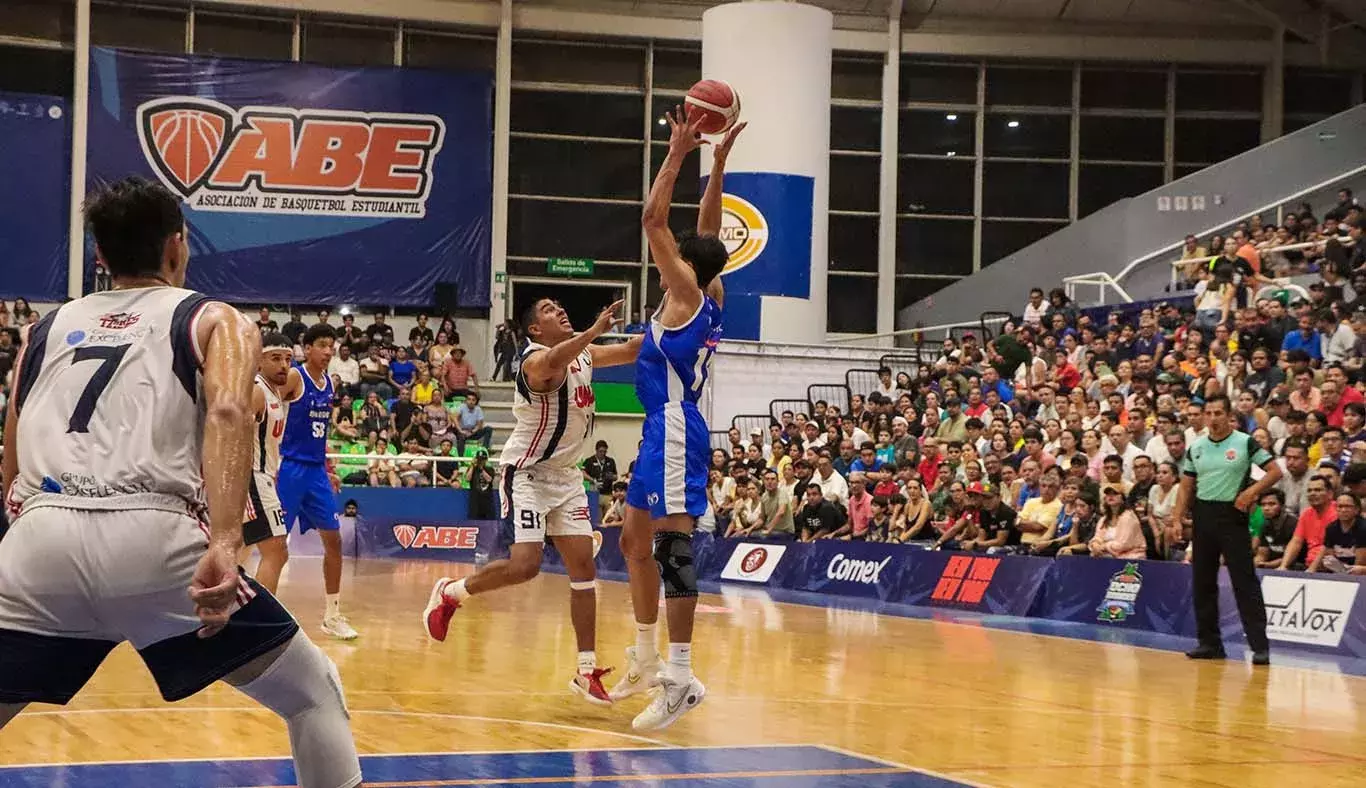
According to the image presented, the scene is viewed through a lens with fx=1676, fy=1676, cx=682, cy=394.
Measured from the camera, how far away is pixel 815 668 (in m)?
10.8

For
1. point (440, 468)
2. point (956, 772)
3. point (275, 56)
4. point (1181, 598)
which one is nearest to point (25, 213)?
point (275, 56)

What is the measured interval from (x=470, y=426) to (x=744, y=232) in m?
5.86

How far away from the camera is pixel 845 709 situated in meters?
8.77

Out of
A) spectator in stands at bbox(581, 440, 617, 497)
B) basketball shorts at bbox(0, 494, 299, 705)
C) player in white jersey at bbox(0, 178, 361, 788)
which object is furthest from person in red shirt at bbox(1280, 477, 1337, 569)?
spectator in stands at bbox(581, 440, 617, 497)

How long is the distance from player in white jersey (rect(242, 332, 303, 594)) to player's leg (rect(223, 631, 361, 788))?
6225 millimetres

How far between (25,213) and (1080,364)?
792 inches

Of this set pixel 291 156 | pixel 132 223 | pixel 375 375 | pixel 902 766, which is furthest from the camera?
pixel 291 156

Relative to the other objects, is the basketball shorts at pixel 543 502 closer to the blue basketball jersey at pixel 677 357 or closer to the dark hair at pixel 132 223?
the blue basketball jersey at pixel 677 357

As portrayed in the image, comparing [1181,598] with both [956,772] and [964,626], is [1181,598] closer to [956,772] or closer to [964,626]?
[964,626]

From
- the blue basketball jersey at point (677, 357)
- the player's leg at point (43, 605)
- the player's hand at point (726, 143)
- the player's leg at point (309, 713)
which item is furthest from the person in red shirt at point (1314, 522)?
the player's leg at point (43, 605)

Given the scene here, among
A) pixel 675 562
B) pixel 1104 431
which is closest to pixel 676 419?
pixel 675 562

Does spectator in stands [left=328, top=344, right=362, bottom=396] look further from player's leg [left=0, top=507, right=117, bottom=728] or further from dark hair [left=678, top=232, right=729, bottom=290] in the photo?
player's leg [left=0, top=507, right=117, bottom=728]

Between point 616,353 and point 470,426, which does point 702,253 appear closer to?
point 616,353

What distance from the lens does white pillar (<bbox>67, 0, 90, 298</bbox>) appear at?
3138 cm
